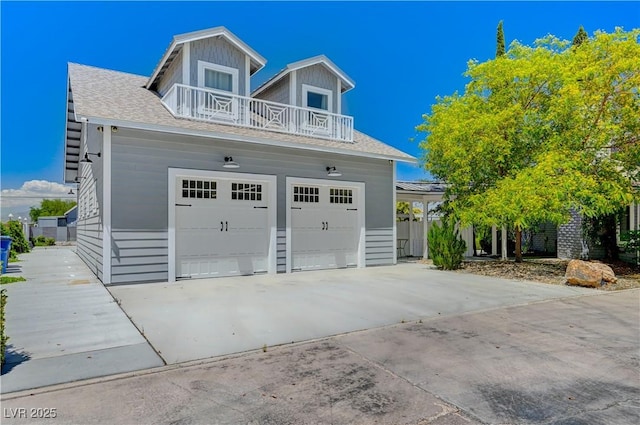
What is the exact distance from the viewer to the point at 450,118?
11.0 meters

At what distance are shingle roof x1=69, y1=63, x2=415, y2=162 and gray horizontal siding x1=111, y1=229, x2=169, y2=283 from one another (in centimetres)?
226

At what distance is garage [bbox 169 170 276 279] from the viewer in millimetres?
8414

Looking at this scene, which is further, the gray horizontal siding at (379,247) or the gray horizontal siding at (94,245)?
the gray horizontal siding at (379,247)

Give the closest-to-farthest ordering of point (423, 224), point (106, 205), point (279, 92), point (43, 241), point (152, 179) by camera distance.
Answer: point (106, 205) → point (152, 179) → point (279, 92) → point (423, 224) → point (43, 241)

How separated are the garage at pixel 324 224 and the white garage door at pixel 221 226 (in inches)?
30.2

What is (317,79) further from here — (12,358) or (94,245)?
(12,358)

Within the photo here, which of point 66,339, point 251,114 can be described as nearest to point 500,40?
point 251,114

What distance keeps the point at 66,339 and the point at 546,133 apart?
11.6m

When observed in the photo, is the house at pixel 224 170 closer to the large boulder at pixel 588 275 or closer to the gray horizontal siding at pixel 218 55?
the gray horizontal siding at pixel 218 55

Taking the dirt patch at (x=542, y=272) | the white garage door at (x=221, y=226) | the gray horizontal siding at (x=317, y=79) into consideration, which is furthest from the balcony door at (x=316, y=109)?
the dirt patch at (x=542, y=272)

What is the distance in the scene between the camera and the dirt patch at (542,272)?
28.1 ft

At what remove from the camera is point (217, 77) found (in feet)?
33.6

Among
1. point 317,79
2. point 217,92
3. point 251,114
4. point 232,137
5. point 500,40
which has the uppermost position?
point 500,40

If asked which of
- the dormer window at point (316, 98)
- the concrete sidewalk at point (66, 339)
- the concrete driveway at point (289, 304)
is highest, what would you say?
the dormer window at point (316, 98)
